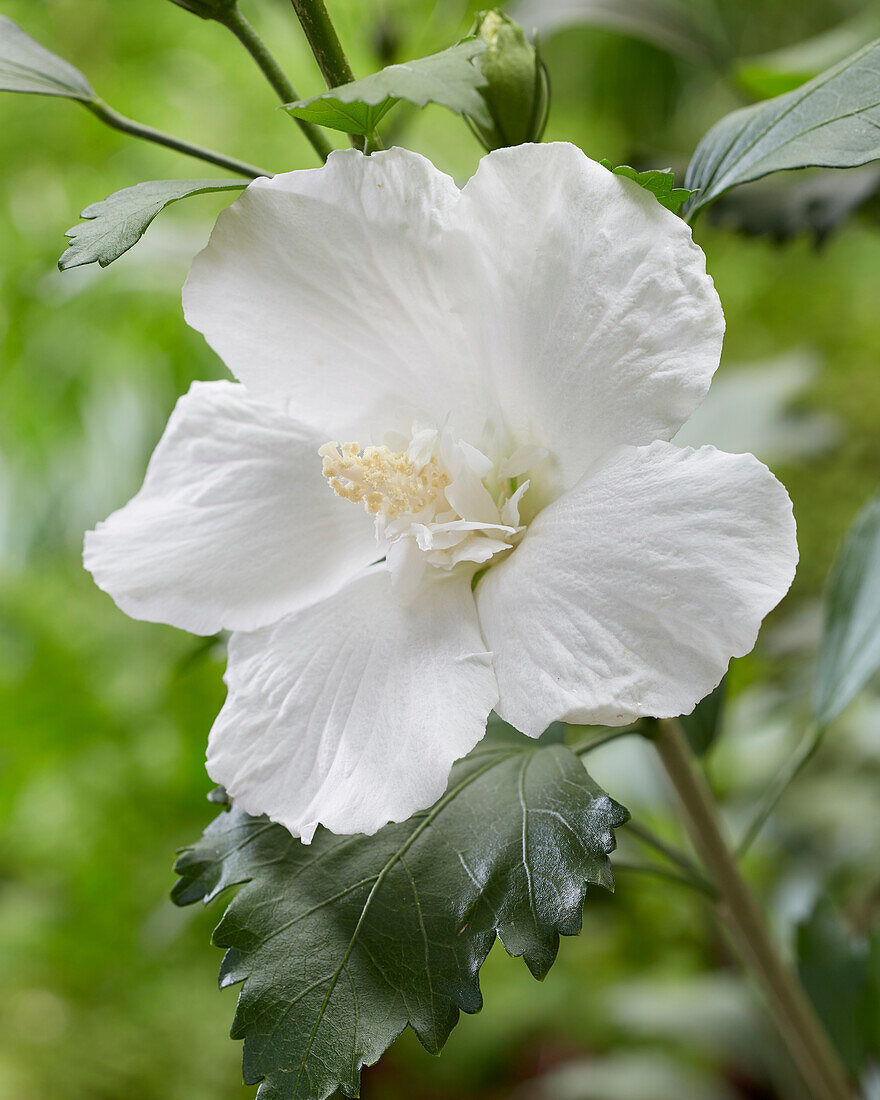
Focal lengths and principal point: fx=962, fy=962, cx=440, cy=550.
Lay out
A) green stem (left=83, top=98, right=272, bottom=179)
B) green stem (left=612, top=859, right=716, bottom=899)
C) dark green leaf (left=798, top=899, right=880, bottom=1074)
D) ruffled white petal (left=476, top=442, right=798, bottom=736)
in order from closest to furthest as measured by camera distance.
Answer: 1. ruffled white petal (left=476, top=442, right=798, bottom=736)
2. green stem (left=83, top=98, right=272, bottom=179)
3. green stem (left=612, top=859, right=716, bottom=899)
4. dark green leaf (left=798, top=899, right=880, bottom=1074)

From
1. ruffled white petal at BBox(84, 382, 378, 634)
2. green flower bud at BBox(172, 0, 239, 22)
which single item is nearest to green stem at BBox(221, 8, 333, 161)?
green flower bud at BBox(172, 0, 239, 22)

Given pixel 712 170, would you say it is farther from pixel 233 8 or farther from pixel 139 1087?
pixel 139 1087

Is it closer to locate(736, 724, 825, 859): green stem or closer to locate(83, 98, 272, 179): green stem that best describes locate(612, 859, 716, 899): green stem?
locate(736, 724, 825, 859): green stem

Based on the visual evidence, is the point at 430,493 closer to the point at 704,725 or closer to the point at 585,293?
the point at 585,293

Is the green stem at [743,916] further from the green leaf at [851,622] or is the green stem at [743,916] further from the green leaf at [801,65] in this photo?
the green leaf at [801,65]

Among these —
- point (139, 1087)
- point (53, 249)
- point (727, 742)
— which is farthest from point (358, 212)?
point (53, 249)

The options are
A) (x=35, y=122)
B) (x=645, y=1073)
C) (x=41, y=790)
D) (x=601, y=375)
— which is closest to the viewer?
(x=601, y=375)

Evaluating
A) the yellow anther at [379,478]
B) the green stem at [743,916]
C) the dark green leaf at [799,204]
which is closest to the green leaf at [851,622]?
the green stem at [743,916]
